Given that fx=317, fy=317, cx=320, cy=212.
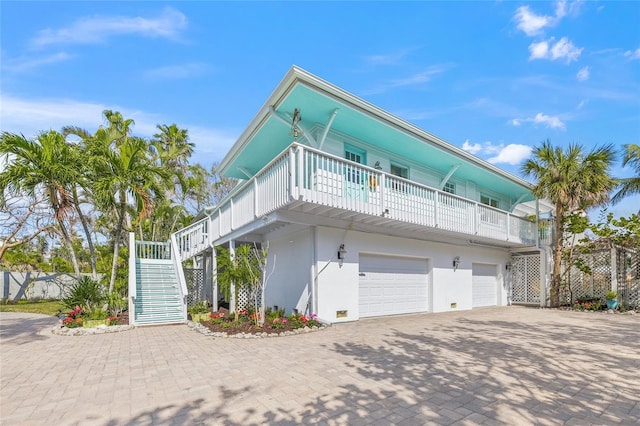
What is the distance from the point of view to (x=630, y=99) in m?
11.4

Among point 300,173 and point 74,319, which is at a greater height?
point 300,173

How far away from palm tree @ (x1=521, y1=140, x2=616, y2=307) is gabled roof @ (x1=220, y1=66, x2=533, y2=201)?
1.29 m

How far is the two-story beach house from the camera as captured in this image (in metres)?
8.25

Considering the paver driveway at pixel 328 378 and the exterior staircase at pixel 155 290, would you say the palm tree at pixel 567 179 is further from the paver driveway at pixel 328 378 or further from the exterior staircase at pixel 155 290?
the exterior staircase at pixel 155 290

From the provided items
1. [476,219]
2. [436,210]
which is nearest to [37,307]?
[436,210]

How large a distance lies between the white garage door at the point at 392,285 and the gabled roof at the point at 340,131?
3.96 m

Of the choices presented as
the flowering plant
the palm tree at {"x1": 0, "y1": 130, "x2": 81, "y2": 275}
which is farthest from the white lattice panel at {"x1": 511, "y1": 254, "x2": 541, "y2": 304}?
the palm tree at {"x1": 0, "y1": 130, "x2": 81, "y2": 275}

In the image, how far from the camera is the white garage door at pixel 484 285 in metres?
13.8

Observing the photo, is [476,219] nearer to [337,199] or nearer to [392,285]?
[392,285]

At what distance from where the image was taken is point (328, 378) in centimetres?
446

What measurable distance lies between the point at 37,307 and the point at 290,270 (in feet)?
46.3

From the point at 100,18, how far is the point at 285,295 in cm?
906

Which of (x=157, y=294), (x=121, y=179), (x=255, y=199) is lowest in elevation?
(x=157, y=294)

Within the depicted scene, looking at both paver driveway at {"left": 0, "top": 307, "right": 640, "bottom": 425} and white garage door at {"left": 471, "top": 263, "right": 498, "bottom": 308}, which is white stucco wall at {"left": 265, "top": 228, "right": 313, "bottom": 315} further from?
white garage door at {"left": 471, "top": 263, "right": 498, "bottom": 308}
